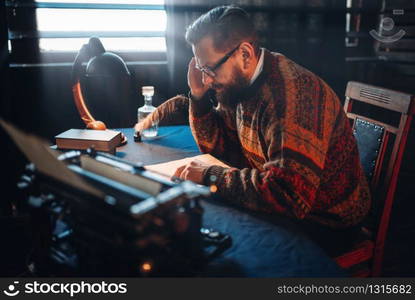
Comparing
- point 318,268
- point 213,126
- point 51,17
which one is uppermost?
point 51,17

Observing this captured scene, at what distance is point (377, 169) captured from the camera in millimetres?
1723

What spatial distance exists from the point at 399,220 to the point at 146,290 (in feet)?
9.30

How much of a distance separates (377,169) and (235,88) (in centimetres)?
68

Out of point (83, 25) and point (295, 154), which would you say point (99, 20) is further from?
point (295, 154)

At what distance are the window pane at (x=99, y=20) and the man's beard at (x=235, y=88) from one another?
64.1 inches

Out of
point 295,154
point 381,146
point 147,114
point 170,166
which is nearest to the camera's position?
point 295,154

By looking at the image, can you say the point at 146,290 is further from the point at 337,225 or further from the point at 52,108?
the point at 52,108

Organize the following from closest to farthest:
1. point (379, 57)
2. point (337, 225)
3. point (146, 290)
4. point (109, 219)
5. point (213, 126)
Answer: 1. point (109, 219)
2. point (146, 290)
3. point (337, 225)
4. point (213, 126)
5. point (379, 57)

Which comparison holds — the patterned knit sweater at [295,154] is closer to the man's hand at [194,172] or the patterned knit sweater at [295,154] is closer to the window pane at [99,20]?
the man's hand at [194,172]

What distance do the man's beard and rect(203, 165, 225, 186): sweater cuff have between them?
1.13 ft

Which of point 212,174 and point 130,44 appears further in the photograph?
point 130,44

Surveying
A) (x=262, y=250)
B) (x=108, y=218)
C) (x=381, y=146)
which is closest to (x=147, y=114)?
(x=381, y=146)

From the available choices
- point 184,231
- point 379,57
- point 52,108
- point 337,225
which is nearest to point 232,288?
point 184,231

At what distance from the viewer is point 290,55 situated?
11.3 ft
